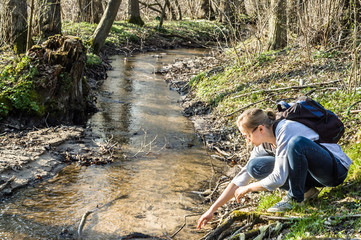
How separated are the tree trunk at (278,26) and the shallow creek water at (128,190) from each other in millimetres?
3563

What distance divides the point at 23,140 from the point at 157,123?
332cm

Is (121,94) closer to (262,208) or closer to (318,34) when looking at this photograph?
(318,34)

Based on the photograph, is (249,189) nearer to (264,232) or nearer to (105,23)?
(264,232)

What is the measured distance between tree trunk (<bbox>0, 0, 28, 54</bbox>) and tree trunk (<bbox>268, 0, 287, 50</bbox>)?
292 inches

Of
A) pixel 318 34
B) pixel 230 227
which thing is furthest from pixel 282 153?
pixel 318 34

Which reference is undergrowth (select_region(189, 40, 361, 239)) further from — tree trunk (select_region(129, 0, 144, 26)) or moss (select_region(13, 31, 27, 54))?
tree trunk (select_region(129, 0, 144, 26))

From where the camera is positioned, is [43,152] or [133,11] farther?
[133,11]

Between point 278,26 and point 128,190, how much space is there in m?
7.07

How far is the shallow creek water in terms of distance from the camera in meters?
4.70

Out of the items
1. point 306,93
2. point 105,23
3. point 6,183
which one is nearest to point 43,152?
point 6,183

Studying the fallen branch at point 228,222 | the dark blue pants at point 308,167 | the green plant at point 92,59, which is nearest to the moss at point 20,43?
the green plant at point 92,59

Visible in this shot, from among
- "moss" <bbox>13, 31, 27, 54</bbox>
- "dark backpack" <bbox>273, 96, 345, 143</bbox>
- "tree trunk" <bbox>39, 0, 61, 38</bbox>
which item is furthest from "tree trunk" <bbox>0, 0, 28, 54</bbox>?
"dark backpack" <bbox>273, 96, 345, 143</bbox>

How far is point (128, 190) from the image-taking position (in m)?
5.76

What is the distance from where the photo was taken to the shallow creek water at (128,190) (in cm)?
470
